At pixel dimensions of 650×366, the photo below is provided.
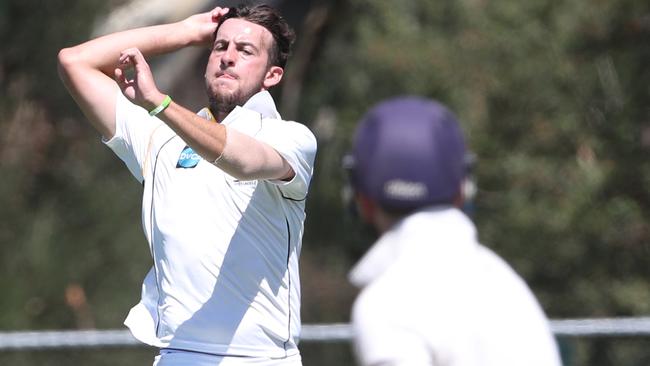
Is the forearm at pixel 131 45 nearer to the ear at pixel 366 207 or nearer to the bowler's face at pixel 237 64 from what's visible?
the bowler's face at pixel 237 64

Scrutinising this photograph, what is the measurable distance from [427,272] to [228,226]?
1.97 metres

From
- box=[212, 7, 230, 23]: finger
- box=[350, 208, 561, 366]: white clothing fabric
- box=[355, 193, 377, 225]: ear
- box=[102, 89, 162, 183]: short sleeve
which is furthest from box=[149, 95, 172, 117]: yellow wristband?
box=[350, 208, 561, 366]: white clothing fabric

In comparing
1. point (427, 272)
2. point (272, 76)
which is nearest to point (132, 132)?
point (272, 76)

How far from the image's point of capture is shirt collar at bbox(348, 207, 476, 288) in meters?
2.83

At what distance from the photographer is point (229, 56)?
4.90 m

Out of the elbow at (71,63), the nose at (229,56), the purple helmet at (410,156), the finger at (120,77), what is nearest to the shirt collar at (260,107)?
the nose at (229,56)

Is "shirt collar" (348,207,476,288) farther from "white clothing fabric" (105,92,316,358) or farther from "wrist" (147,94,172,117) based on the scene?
"white clothing fabric" (105,92,316,358)

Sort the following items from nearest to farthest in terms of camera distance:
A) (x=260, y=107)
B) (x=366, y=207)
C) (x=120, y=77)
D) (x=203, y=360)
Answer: (x=366, y=207) → (x=203, y=360) → (x=120, y=77) → (x=260, y=107)

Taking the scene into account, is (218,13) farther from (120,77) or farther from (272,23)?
(120,77)

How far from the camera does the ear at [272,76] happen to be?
5.02 metres

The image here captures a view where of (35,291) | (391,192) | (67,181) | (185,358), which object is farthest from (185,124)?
(67,181)

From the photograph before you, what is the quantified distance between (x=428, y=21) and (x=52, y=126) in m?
4.69

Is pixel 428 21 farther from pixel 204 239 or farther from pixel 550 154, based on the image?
pixel 204 239

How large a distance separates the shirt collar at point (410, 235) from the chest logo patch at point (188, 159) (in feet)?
6.65
